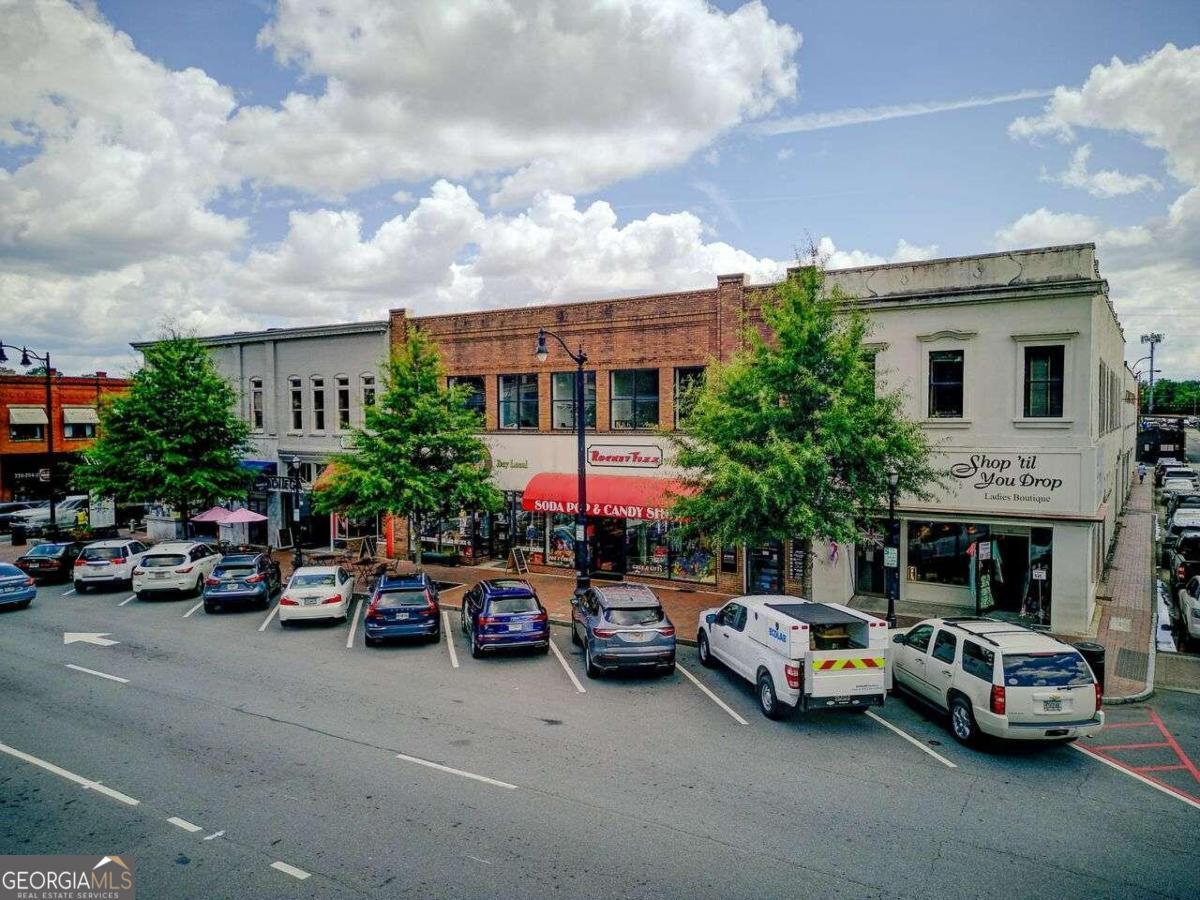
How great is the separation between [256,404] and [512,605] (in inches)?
896

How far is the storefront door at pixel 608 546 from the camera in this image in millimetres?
24431

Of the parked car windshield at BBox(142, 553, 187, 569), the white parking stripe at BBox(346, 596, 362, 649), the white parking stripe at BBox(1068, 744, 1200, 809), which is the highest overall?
the parked car windshield at BBox(142, 553, 187, 569)

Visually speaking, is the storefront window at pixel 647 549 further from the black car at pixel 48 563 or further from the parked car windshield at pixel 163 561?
the black car at pixel 48 563

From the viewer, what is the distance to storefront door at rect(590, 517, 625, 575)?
80.2ft

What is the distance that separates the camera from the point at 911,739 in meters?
11.5

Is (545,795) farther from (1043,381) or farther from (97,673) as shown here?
(1043,381)

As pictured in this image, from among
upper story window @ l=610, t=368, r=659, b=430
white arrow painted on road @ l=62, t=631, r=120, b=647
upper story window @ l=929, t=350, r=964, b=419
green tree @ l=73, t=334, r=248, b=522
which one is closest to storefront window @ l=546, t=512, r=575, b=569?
upper story window @ l=610, t=368, r=659, b=430

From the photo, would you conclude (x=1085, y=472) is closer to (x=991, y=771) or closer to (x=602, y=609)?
(x=991, y=771)

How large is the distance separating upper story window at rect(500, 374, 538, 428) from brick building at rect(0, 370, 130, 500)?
109ft

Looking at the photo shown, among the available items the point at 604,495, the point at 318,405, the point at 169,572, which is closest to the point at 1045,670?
the point at 604,495

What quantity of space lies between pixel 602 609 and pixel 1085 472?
11.8 meters

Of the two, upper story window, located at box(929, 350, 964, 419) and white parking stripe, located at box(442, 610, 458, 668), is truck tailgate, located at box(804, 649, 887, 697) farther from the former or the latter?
upper story window, located at box(929, 350, 964, 419)

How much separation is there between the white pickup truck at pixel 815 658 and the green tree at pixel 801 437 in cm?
311

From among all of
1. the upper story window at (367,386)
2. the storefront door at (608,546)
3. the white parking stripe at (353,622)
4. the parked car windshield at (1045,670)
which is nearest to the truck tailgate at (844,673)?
the parked car windshield at (1045,670)
